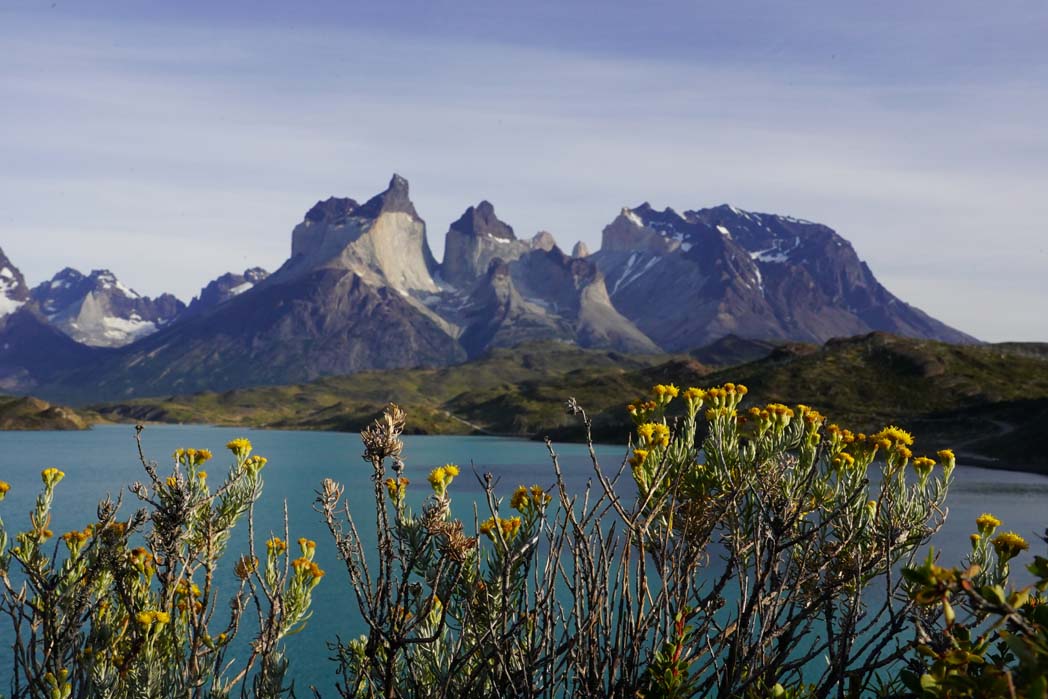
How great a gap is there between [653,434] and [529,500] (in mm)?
1515

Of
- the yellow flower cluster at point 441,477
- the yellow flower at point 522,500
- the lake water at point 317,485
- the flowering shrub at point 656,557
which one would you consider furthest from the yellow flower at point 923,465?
the lake water at point 317,485

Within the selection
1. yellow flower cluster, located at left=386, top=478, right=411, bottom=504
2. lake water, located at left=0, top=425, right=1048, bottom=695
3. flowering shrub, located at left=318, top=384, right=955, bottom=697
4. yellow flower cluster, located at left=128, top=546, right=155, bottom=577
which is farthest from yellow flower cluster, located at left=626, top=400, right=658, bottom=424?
lake water, located at left=0, top=425, right=1048, bottom=695

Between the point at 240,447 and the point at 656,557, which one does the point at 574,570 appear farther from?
the point at 240,447

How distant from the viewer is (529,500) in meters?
6.91

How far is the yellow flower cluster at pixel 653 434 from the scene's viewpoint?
7.66 meters

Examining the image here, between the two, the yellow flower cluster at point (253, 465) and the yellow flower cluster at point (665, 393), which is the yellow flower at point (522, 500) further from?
the yellow flower cluster at point (253, 465)

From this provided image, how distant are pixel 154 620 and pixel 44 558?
7.31ft

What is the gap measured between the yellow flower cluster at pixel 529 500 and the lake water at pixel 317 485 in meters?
9.97

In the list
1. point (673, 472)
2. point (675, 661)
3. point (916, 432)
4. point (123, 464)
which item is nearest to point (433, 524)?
point (675, 661)

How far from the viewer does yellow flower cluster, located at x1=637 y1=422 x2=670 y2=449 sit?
25.1 ft

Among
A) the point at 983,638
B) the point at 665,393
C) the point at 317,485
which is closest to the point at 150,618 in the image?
the point at 665,393

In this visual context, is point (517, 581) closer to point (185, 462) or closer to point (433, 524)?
point (433, 524)

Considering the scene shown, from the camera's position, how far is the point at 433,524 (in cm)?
612

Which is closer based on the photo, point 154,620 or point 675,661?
point 675,661
